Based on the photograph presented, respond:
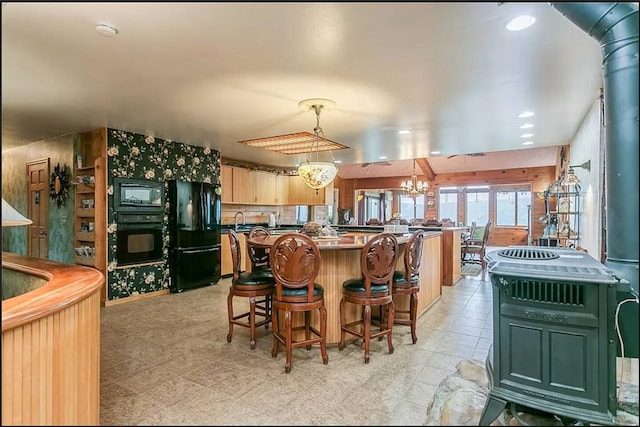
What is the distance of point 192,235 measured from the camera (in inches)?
205

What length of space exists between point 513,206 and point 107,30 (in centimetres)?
1228

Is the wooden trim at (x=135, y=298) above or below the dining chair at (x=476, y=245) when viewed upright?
below

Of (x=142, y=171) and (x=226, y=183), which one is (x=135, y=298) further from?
(x=226, y=183)

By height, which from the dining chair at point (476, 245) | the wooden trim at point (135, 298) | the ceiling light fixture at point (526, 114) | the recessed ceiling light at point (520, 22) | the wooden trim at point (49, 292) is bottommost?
the wooden trim at point (135, 298)

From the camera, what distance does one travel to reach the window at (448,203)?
1219cm

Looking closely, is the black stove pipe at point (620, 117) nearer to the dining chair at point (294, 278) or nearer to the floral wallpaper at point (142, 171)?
the dining chair at point (294, 278)

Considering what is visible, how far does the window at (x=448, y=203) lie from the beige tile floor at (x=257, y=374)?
348 inches

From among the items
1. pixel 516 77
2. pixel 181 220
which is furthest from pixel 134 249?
pixel 516 77

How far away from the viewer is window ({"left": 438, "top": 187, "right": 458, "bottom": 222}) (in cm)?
1219

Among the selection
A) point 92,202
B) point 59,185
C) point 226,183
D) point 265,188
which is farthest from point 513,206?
point 59,185

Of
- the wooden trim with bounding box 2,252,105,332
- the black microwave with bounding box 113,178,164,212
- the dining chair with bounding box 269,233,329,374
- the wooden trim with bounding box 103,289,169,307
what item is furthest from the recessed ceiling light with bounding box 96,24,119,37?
the wooden trim with bounding box 103,289,169,307

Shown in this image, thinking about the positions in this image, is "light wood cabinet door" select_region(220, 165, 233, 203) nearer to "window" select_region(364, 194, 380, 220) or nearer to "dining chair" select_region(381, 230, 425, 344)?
"dining chair" select_region(381, 230, 425, 344)

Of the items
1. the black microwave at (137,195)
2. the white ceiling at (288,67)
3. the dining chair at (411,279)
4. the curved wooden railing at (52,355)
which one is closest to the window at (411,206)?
the white ceiling at (288,67)

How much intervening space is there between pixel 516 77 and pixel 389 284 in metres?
1.96
